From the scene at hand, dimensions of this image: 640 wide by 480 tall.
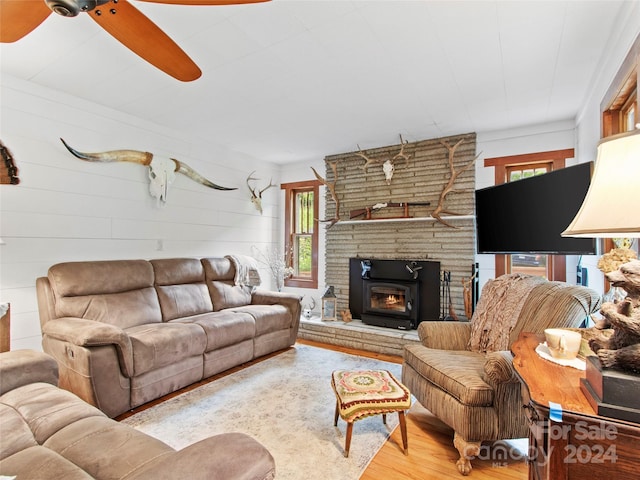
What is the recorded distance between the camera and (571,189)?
1.94 metres

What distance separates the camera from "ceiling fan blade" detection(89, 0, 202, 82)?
1483mm

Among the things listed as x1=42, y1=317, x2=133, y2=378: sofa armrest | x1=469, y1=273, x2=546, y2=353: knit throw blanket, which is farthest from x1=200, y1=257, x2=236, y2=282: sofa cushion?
x1=469, y1=273, x2=546, y2=353: knit throw blanket

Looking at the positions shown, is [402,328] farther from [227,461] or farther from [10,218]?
Answer: [10,218]

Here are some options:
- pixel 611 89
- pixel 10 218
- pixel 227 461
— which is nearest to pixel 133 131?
pixel 10 218

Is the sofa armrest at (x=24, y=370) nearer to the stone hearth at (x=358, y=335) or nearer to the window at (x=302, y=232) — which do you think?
the stone hearth at (x=358, y=335)

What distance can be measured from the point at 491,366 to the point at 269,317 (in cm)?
246

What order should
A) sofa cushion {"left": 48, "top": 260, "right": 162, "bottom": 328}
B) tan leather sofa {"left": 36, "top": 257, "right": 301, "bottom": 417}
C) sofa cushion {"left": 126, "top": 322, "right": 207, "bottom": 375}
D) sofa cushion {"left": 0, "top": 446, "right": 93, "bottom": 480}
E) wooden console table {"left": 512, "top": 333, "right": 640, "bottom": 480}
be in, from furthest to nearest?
sofa cushion {"left": 48, "top": 260, "right": 162, "bottom": 328} < sofa cushion {"left": 126, "top": 322, "right": 207, "bottom": 375} < tan leather sofa {"left": 36, "top": 257, "right": 301, "bottom": 417} < sofa cushion {"left": 0, "top": 446, "right": 93, "bottom": 480} < wooden console table {"left": 512, "top": 333, "right": 640, "bottom": 480}

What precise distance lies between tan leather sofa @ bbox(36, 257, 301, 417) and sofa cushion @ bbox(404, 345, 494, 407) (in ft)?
5.79

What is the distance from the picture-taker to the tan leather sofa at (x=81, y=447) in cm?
89

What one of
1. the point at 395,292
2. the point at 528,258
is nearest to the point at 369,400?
the point at 395,292

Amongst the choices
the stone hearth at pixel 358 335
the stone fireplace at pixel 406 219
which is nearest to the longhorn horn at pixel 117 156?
the stone fireplace at pixel 406 219

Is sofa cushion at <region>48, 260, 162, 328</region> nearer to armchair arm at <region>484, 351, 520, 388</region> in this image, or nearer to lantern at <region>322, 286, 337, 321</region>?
lantern at <region>322, 286, 337, 321</region>

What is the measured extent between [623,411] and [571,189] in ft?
5.02

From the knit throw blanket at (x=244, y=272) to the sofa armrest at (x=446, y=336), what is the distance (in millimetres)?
2475
